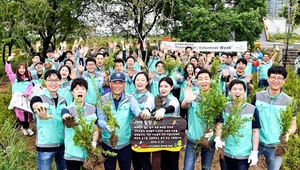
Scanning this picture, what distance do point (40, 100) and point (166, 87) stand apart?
4.62ft

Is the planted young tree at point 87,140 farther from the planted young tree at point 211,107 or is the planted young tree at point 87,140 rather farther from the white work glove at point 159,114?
the planted young tree at point 211,107

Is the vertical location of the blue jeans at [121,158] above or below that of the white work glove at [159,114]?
below

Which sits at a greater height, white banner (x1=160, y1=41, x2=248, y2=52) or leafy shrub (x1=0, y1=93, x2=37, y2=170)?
white banner (x1=160, y1=41, x2=248, y2=52)

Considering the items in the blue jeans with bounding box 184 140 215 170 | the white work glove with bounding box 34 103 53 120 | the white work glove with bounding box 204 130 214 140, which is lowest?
the blue jeans with bounding box 184 140 215 170

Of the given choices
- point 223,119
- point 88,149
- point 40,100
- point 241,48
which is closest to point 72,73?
point 40,100

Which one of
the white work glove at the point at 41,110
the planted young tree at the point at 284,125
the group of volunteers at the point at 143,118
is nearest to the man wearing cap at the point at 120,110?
the group of volunteers at the point at 143,118

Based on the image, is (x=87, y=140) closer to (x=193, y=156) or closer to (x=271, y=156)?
(x=193, y=156)

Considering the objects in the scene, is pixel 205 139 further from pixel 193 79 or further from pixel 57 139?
pixel 193 79

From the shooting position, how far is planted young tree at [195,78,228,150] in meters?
3.16

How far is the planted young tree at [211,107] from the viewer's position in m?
3.16

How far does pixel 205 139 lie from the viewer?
3.39 m

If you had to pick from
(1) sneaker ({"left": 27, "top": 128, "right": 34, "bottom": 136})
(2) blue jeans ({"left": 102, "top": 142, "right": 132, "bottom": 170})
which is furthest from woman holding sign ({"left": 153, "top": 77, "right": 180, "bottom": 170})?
(1) sneaker ({"left": 27, "top": 128, "right": 34, "bottom": 136})

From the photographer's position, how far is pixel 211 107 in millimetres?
3191

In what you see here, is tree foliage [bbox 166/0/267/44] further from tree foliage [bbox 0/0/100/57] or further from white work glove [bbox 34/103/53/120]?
white work glove [bbox 34/103/53/120]
